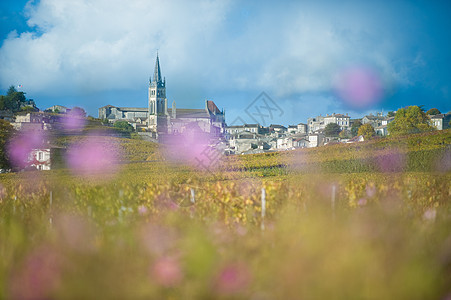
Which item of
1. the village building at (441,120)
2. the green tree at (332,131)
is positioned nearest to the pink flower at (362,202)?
the village building at (441,120)

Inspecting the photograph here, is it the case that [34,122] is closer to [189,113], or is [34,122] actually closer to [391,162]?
[391,162]

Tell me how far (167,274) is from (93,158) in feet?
81.3

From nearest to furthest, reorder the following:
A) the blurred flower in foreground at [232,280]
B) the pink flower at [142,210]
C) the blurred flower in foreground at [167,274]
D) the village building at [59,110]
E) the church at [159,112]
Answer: the blurred flower in foreground at [232,280] → the blurred flower in foreground at [167,274] → the pink flower at [142,210] → the village building at [59,110] → the church at [159,112]

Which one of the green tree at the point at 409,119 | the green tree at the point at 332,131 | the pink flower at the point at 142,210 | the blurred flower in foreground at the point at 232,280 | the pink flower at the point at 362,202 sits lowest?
the blurred flower in foreground at the point at 232,280

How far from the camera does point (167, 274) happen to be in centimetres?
246

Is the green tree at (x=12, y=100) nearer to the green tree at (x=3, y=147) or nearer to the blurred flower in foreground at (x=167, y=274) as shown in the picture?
the green tree at (x=3, y=147)

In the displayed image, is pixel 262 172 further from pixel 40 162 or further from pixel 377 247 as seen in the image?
pixel 40 162

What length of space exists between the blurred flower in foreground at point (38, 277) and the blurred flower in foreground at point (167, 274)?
0.58m

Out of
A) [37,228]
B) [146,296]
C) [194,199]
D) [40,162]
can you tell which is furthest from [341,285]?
[40,162]

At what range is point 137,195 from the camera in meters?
5.91

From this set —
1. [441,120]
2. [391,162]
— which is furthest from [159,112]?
[391,162]

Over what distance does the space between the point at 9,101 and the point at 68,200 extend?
63.9 m

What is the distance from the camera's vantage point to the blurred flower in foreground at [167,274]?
8.08ft

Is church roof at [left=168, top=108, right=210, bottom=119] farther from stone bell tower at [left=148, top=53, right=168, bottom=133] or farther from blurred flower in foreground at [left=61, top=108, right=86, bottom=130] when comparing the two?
blurred flower in foreground at [left=61, top=108, right=86, bottom=130]
